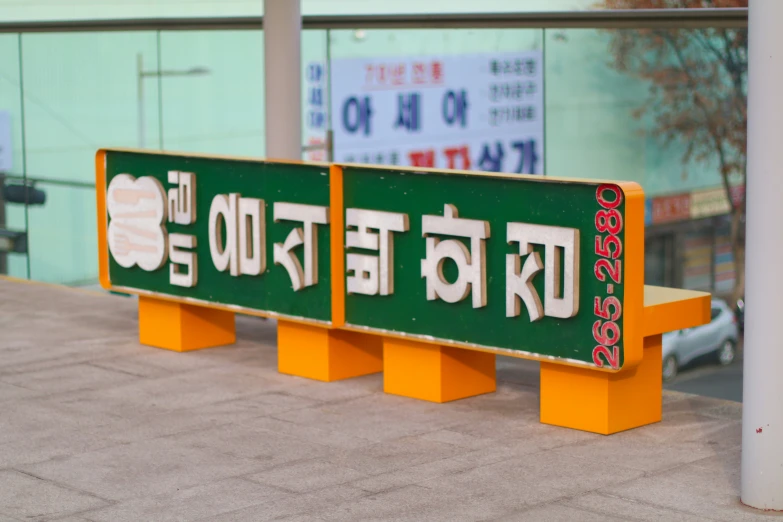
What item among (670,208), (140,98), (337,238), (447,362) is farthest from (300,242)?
(140,98)

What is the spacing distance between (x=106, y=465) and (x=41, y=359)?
3.03 metres

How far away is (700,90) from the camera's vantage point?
36.7 ft

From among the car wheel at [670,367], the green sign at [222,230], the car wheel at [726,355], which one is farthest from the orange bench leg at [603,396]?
the car wheel at [726,355]

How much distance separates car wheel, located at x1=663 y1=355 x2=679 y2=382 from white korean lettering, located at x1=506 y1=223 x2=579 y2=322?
10.7 ft

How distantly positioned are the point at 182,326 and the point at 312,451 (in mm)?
2976

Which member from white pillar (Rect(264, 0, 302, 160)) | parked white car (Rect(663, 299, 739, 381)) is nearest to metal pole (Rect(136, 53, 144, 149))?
white pillar (Rect(264, 0, 302, 160))

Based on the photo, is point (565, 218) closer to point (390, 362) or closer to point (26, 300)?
point (390, 362)

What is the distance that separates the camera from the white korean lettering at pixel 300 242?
9.45 metres

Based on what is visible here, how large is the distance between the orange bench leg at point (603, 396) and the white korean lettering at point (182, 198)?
10.6 ft

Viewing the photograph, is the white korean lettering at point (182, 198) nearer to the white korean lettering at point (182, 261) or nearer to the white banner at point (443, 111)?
the white korean lettering at point (182, 261)

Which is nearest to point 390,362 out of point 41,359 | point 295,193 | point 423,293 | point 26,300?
point 423,293

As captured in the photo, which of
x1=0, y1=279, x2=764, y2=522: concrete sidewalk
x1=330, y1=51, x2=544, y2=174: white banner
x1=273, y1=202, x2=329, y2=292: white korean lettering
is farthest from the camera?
x1=330, y1=51, x2=544, y2=174: white banner

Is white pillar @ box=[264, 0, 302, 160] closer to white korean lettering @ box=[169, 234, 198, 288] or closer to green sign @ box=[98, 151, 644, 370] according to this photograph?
green sign @ box=[98, 151, 644, 370]

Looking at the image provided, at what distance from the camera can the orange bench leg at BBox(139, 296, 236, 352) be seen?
10.7m
